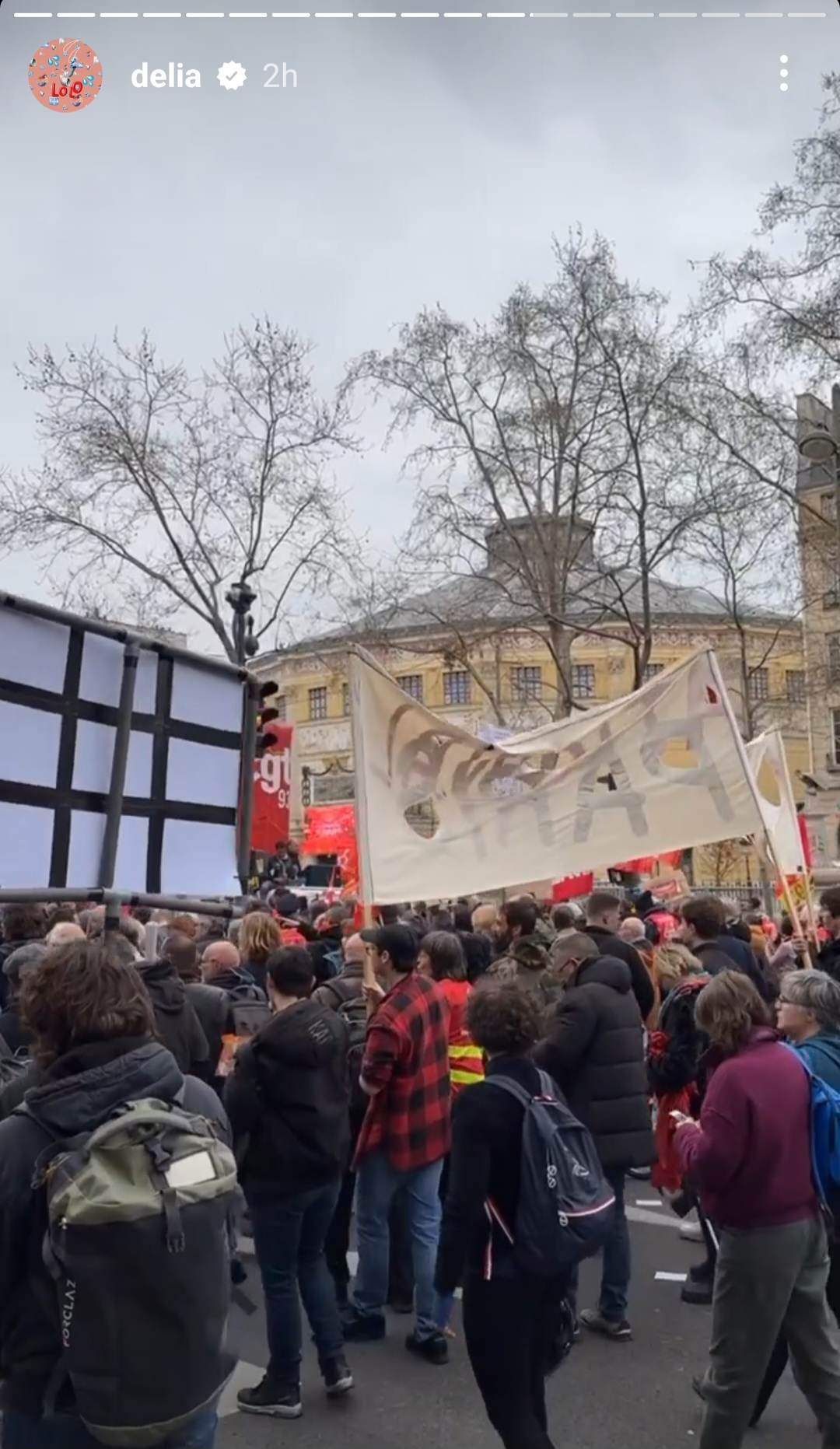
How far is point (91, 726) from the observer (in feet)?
13.4

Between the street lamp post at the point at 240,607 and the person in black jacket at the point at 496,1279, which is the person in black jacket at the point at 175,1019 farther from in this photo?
the street lamp post at the point at 240,607

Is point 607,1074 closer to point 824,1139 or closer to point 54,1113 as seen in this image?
point 824,1139

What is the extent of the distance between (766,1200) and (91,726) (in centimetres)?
258

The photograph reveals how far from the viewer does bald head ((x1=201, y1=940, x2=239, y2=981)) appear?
6781 millimetres

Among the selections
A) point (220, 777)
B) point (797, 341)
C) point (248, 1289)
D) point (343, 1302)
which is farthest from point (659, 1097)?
point (797, 341)

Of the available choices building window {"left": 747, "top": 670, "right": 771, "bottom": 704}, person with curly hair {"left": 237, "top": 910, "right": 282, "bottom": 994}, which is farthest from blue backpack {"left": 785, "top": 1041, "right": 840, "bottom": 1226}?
building window {"left": 747, "top": 670, "right": 771, "bottom": 704}

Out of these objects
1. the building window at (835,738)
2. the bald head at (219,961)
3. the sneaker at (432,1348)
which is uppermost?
the building window at (835,738)

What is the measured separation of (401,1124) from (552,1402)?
1.26m

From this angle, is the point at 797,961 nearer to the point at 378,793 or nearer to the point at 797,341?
the point at 378,793

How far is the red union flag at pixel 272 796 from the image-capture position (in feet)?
49.6

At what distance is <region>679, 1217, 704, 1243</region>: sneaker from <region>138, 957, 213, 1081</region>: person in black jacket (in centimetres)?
344

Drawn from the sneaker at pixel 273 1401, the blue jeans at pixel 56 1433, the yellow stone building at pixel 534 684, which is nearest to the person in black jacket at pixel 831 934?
the sneaker at pixel 273 1401

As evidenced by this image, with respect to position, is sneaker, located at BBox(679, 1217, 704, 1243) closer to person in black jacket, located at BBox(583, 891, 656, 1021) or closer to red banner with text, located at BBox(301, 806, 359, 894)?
person in black jacket, located at BBox(583, 891, 656, 1021)

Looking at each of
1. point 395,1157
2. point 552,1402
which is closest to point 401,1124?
point 395,1157
